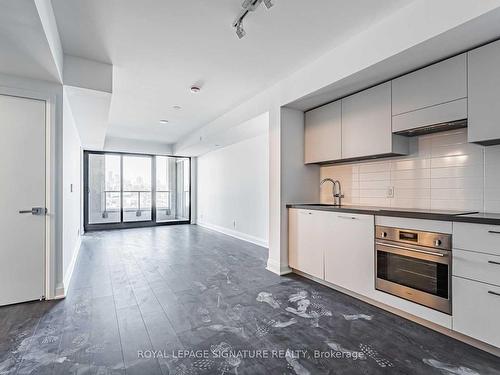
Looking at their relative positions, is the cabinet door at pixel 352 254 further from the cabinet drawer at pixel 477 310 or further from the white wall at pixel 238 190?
the white wall at pixel 238 190

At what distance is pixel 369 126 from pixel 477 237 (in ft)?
4.76

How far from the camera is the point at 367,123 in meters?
2.83

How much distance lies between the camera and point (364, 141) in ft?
9.38

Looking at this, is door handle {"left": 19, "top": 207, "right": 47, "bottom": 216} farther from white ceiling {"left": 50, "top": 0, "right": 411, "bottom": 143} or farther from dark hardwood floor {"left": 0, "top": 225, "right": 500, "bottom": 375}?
white ceiling {"left": 50, "top": 0, "right": 411, "bottom": 143}

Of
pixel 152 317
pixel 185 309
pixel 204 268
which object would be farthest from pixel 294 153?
pixel 152 317

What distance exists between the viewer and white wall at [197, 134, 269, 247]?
17.5ft

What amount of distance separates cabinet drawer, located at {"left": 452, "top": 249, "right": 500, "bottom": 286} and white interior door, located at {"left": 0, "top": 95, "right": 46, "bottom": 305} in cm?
384

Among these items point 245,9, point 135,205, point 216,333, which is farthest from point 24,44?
point 135,205

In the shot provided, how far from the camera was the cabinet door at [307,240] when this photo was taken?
3048mm

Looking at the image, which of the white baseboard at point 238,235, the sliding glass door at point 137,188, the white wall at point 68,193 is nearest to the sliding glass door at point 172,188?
the sliding glass door at point 137,188

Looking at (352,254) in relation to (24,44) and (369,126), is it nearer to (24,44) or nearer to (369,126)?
(369,126)

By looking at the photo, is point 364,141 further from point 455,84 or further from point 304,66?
point 304,66

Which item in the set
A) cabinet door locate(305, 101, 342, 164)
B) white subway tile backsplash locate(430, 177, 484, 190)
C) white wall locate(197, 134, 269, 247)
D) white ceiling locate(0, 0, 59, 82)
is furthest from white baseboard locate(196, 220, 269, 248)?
white ceiling locate(0, 0, 59, 82)

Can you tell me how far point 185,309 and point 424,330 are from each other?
6.84 feet
